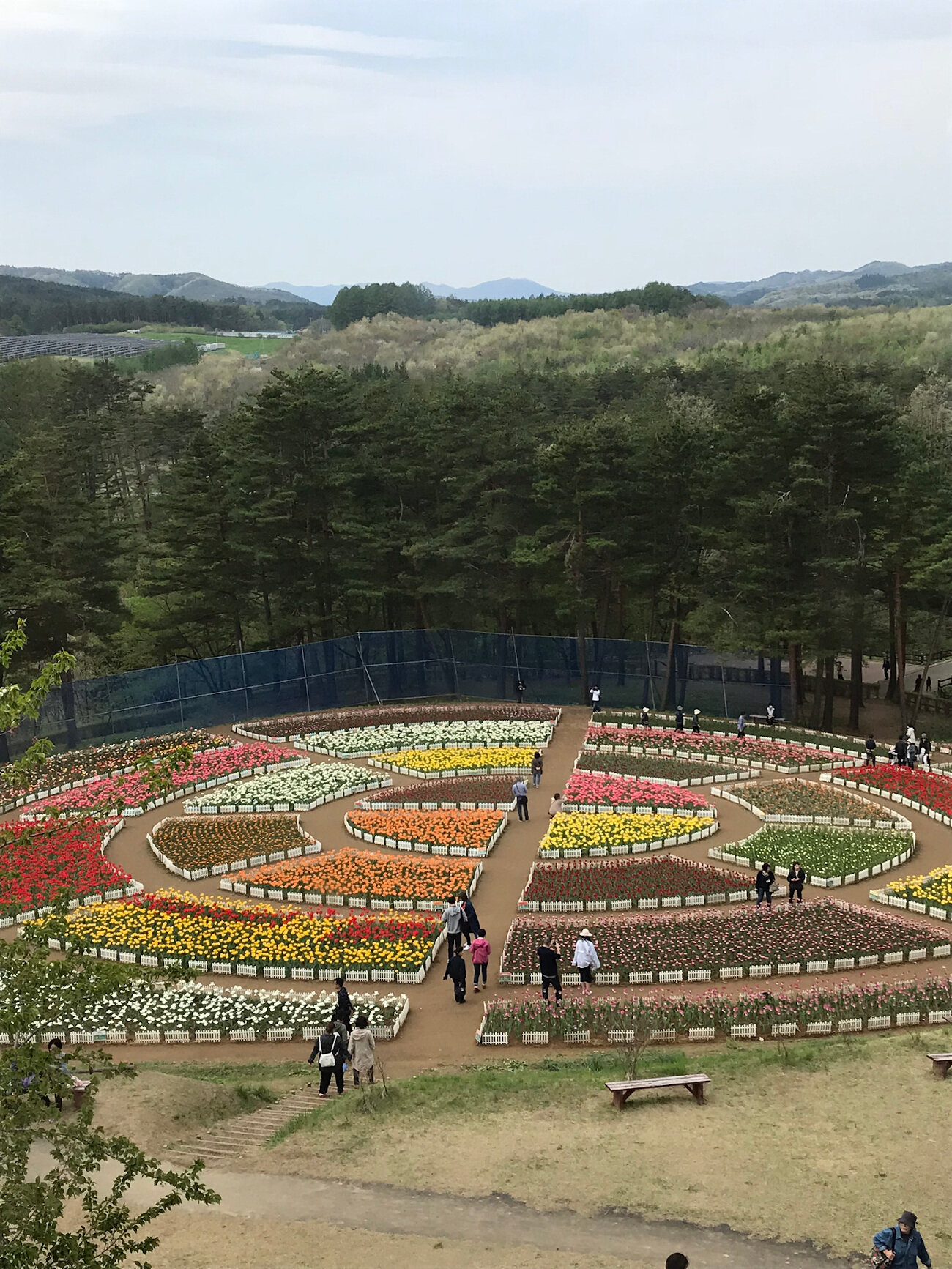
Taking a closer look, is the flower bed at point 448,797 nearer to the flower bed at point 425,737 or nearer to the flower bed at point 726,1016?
the flower bed at point 425,737

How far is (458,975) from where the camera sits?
20.5 metres

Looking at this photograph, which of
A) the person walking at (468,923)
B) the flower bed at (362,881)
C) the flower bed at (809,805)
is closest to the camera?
the person walking at (468,923)

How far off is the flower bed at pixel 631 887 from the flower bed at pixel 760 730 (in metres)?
12.1

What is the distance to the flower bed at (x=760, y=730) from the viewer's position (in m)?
37.5

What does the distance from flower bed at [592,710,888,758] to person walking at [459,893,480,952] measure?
60.5 ft

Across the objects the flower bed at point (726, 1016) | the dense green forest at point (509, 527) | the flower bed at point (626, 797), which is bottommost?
the flower bed at point (626, 797)

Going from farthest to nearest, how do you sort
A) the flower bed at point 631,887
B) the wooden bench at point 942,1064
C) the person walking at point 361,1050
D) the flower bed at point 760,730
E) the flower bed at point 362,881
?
1. the flower bed at point 760,730
2. the flower bed at point 362,881
3. the flower bed at point 631,887
4. the person walking at point 361,1050
5. the wooden bench at point 942,1064

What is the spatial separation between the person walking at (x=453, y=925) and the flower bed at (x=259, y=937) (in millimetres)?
1031

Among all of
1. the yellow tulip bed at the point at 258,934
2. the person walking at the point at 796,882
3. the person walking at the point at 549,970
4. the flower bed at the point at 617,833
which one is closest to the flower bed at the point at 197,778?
the yellow tulip bed at the point at 258,934

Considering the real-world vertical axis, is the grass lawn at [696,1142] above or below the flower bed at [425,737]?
above

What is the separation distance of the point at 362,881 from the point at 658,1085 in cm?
1237

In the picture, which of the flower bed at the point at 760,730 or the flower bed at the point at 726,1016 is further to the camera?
the flower bed at the point at 760,730

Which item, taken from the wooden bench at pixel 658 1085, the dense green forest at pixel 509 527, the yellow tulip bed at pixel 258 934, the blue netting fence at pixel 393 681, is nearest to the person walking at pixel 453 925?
the yellow tulip bed at pixel 258 934

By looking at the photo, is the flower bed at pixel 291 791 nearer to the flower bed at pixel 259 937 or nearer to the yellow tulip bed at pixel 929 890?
the flower bed at pixel 259 937
